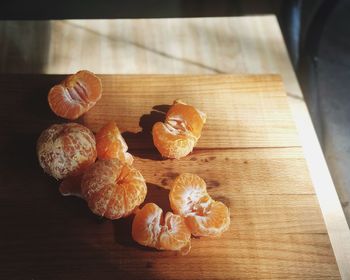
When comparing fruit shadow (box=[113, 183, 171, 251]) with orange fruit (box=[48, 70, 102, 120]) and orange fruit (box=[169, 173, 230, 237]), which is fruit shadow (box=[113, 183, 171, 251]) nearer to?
orange fruit (box=[169, 173, 230, 237])

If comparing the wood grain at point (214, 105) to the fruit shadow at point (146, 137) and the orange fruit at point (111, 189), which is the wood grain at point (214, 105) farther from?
Result: the orange fruit at point (111, 189)

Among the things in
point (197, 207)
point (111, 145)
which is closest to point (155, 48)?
point (111, 145)

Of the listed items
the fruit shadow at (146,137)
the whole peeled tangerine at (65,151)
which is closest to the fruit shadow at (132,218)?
the fruit shadow at (146,137)

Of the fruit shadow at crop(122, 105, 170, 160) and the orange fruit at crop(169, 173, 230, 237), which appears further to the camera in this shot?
the fruit shadow at crop(122, 105, 170, 160)

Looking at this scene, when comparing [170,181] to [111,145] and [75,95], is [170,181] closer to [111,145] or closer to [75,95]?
[111,145]

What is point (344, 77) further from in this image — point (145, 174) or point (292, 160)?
point (145, 174)

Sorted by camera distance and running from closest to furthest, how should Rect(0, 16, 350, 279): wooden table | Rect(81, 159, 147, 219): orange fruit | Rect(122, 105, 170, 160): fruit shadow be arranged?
Rect(81, 159, 147, 219): orange fruit
Rect(122, 105, 170, 160): fruit shadow
Rect(0, 16, 350, 279): wooden table

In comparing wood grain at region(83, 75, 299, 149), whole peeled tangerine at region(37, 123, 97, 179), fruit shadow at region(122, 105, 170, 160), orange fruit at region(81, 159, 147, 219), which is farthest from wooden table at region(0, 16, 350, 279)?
orange fruit at region(81, 159, 147, 219)

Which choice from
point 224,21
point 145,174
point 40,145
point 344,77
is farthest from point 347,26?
point 40,145
